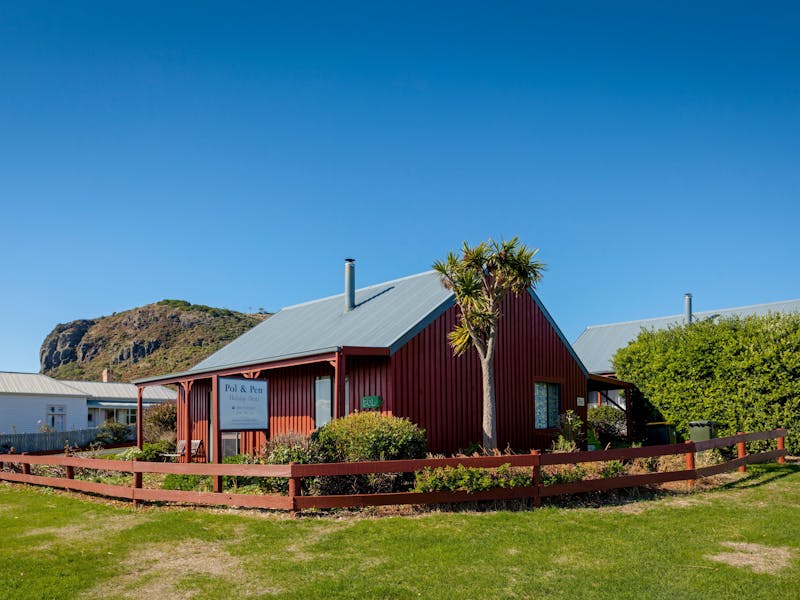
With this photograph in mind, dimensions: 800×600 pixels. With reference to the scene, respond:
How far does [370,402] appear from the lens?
16250mm

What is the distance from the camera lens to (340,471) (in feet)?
35.6

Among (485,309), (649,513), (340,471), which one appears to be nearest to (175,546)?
(340,471)

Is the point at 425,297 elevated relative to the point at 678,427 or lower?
elevated

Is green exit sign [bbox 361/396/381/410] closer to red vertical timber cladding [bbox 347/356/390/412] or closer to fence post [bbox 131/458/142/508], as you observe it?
red vertical timber cladding [bbox 347/356/390/412]

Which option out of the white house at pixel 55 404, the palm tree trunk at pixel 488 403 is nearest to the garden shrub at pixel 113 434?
the white house at pixel 55 404

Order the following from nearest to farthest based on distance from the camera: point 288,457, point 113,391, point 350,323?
point 288,457
point 350,323
point 113,391

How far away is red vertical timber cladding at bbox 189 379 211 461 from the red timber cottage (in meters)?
0.05

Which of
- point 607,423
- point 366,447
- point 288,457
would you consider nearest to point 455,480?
point 366,447

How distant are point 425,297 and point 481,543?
1022 centimetres

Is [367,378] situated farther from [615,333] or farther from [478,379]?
[615,333]

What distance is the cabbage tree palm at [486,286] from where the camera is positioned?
15562 mm

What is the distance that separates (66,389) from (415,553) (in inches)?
1493

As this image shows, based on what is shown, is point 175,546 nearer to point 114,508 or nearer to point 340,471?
point 340,471

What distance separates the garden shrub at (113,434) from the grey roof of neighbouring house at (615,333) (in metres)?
23.8
